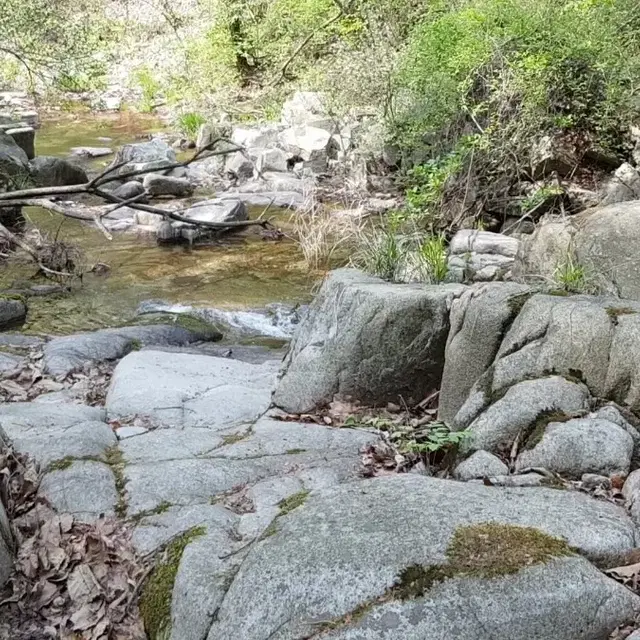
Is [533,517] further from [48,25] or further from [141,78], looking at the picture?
[141,78]

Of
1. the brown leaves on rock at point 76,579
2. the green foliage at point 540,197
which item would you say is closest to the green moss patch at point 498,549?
the brown leaves on rock at point 76,579

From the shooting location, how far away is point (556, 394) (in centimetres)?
367

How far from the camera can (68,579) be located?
3.16 m

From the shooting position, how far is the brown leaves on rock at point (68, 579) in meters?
2.94

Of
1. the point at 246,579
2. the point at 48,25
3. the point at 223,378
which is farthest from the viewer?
the point at 48,25

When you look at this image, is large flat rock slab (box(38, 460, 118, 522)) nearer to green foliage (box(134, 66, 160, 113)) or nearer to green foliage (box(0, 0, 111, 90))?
green foliage (box(0, 0, 111, 90))

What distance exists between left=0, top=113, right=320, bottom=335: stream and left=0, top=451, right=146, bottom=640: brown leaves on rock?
5454 mm

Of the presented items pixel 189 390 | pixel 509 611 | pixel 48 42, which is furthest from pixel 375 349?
pixel 48 42

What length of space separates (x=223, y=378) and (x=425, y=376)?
5.80 feet

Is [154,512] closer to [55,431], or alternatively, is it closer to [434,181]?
[55,431]

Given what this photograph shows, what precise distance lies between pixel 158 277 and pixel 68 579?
24.9 ft

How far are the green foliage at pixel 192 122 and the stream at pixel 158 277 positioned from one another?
7.05 metres

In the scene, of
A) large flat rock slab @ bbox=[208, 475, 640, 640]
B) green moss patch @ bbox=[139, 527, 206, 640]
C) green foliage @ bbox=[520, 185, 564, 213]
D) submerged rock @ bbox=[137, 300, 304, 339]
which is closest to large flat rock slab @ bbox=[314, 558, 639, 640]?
large flat rock slab @ bbox=[208, 475, 640, 640]

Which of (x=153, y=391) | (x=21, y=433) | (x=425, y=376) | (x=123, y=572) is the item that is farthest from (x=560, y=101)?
(x=123, y=572)
